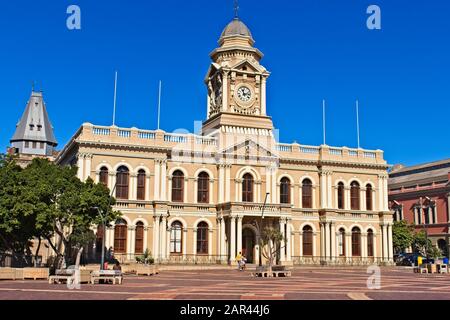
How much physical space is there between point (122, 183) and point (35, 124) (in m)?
48.8

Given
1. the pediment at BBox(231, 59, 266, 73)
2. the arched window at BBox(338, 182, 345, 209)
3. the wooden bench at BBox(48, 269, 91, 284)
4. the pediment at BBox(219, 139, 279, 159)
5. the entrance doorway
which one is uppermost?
the pediment at BBox(231, 59, 266, 73)

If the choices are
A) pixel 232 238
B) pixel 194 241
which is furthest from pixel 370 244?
pixel 194 241

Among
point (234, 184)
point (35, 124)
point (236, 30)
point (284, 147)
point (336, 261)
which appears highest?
point (236, 30)

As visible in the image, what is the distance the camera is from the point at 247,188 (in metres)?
57.8

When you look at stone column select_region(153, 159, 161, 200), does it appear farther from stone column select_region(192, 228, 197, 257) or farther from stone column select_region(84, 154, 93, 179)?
stone column select_region(84, 154, 93, 179)

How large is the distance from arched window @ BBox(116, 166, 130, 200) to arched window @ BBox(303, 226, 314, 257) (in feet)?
63.2

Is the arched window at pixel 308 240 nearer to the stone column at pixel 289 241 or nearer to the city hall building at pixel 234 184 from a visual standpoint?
the city hall building at pixel 234 184

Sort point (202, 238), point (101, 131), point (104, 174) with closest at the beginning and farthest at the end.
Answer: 1. point (104, 174)
2. point (101, 131)
3. point (202, 238)

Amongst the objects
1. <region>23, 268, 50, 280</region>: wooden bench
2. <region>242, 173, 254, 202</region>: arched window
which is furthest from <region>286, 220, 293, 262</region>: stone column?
<region>23, 268, 50, 280</region>: wooden bench

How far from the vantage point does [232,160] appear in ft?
188

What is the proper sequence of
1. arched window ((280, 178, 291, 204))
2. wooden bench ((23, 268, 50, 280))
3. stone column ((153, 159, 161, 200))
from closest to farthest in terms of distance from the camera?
wooden bench ((23, 268, 50, 280)) → stone column ((153, 159, 161, 200)) → arched window ((280, 178, 291, 204))

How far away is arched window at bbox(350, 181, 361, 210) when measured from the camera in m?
62.4

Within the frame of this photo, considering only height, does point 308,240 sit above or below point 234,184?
below

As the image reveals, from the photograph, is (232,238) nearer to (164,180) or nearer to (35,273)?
(164,180)
